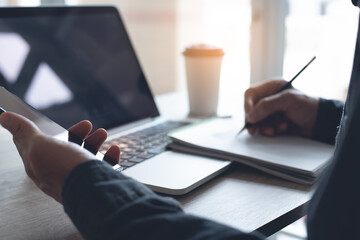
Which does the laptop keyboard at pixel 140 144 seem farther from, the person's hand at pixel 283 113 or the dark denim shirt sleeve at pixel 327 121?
the dark denim shirt sleeve at pixel 327 121

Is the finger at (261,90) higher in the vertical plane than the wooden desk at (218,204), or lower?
higher

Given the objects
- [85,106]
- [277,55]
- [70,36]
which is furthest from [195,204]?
[277,55]

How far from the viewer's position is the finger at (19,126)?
619 millimetres

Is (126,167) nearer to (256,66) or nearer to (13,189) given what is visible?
(13,189)

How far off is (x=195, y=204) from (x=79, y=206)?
0.73 ft

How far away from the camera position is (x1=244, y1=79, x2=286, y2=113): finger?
1.06 metres

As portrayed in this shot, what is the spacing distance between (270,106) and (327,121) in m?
0.13

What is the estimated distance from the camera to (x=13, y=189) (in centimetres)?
78

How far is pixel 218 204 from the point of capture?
0.70 meters

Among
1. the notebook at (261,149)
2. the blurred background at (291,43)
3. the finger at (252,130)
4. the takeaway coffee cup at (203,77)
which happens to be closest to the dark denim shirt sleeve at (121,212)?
the notebook at (261,149)

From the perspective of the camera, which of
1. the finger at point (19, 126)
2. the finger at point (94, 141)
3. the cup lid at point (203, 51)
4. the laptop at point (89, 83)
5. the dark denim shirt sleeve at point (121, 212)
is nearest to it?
the dark denim shirt sleeve at point (121, 212)

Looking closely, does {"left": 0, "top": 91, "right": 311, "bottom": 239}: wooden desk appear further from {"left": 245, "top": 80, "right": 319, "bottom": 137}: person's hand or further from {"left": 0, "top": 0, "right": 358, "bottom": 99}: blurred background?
{"left": 0, "top": 0, "right": 358, "bottom": 99}: blurred background

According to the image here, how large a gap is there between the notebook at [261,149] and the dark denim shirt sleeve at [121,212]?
0.31 m

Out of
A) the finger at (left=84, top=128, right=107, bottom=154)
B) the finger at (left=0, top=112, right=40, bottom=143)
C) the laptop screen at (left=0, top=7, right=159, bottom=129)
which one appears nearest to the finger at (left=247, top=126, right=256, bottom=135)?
the laptop screen at (left=0, top=7, right=159, bottom=129)
